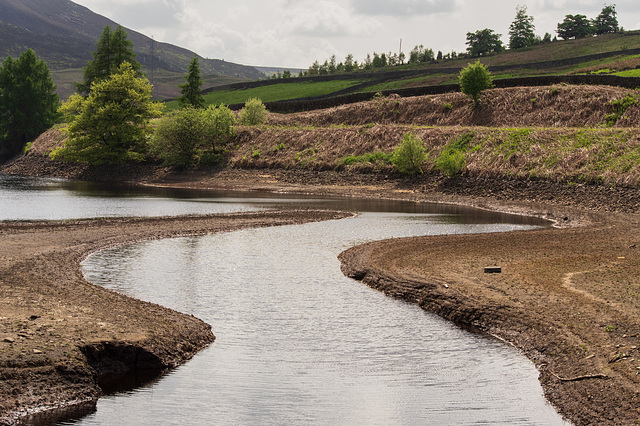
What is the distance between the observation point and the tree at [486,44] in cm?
13038

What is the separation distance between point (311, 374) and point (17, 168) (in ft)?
309

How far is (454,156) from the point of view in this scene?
194 feet

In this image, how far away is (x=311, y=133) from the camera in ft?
259

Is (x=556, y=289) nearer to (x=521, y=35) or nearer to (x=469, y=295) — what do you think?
(x=469, y=295)

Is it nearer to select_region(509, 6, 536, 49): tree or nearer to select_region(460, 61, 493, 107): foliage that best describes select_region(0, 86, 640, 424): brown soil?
select_region(460, 61, 493, 107): foliage

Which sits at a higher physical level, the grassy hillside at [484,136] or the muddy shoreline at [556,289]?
the grassy hillside at [484,136]

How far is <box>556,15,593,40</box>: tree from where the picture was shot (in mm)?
132375

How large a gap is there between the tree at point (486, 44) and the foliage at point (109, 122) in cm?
7418

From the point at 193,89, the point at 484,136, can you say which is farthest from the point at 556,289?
the point at 193,89

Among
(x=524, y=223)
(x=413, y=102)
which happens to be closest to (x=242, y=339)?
(x=524, y=223)

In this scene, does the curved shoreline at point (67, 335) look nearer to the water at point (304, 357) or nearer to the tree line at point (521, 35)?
the water at point (304, 357)

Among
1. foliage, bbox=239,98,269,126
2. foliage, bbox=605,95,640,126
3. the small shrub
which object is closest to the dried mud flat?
the small shrub

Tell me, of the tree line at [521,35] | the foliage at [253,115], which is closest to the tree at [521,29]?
the tree line at [521,35]

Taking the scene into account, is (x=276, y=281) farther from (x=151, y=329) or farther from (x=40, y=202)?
(x=40, y=202)
